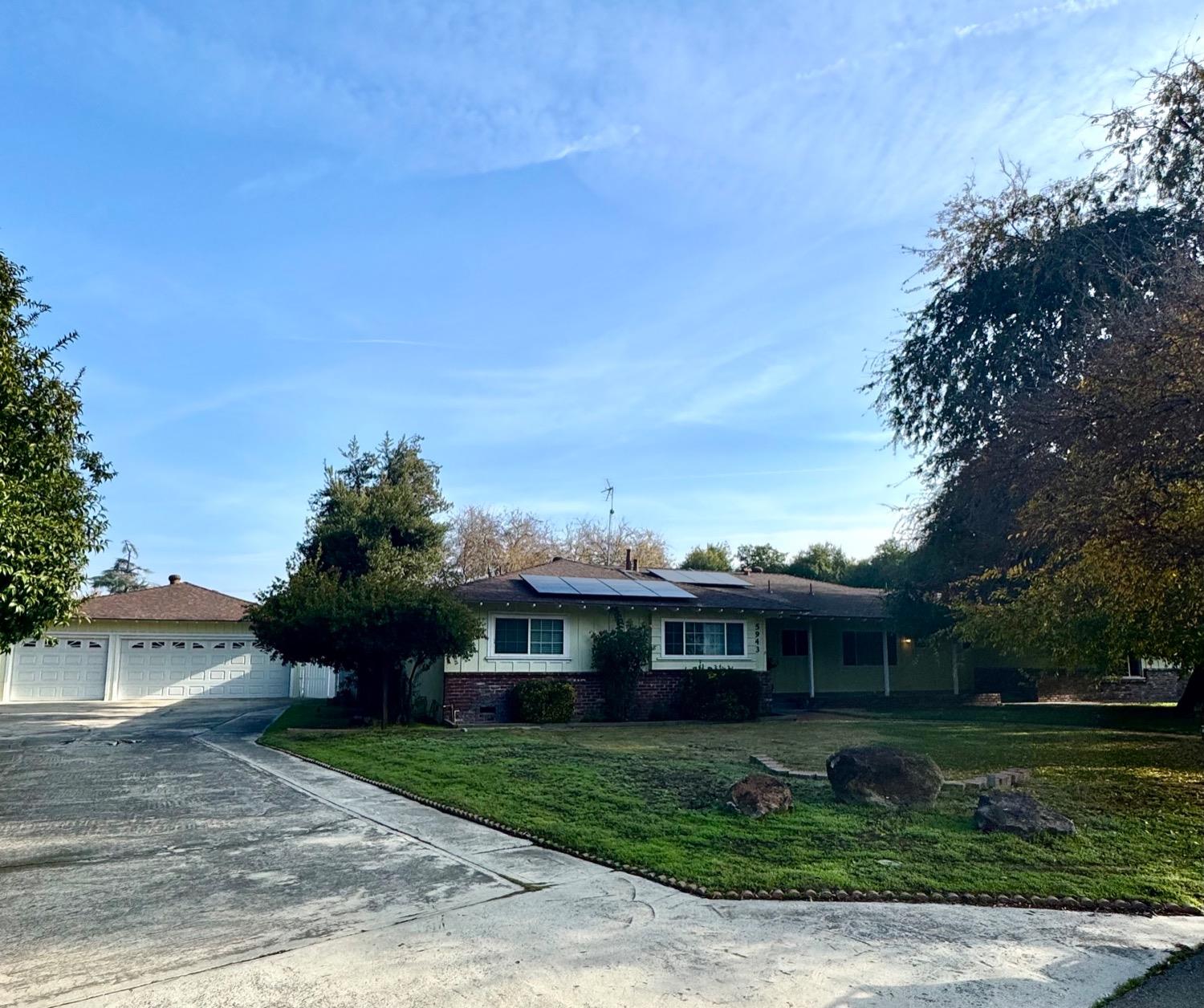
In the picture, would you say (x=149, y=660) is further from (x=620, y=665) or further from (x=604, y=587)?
(x=620, y=665)

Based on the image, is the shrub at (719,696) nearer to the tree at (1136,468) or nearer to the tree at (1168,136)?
the tree at (1136,468)

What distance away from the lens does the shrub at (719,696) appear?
1945cm

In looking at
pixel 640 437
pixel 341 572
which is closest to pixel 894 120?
pixel 640 437

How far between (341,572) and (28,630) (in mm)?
14404

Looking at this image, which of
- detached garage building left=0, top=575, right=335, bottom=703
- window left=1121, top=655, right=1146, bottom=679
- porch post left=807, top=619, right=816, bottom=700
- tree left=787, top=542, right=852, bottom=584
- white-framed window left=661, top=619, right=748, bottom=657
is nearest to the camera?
white-framed window left=661, top=619, right=748, bottom=657

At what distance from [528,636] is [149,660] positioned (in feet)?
51.5

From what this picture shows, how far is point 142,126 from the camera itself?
11.5m

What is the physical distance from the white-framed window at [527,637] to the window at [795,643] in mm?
7754

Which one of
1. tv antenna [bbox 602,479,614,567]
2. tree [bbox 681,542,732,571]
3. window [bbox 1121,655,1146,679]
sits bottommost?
window [bbox 1121,655,1146,679]

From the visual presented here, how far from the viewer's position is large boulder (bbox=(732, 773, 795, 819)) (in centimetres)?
804

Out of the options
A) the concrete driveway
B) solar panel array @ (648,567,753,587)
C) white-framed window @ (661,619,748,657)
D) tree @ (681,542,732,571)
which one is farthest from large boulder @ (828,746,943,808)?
tree @ (681,542,732,571)

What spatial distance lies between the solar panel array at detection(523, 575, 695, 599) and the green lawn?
3847mm

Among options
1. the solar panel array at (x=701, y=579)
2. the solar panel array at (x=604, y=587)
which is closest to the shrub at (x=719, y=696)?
the solar panel array at (x=604, y=587)

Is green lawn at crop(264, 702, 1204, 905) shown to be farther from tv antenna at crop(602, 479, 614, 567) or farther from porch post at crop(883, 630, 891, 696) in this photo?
tv antenna at crop(602, 479, 614, 567)
